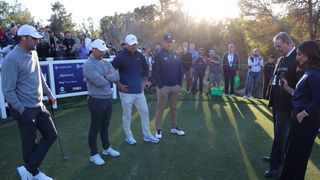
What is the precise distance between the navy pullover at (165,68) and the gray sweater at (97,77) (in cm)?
143

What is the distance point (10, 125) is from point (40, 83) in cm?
414

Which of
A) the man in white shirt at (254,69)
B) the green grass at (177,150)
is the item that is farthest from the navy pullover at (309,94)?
the man in white shirt at (254,69)

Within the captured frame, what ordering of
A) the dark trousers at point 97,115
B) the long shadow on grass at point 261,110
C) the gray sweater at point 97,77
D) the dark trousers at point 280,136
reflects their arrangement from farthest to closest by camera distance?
the long shadow on grass at point 261,110 < the dark trousers at point 97,115 < the gray sweater at point 97,77 < the dark trousers at point 280,136

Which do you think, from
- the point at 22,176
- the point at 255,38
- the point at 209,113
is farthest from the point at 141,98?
the point at 255,38

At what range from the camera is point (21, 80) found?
157 inches

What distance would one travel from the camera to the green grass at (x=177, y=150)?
16.2ft

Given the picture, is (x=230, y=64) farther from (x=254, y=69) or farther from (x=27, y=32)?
(x=27, y=32)

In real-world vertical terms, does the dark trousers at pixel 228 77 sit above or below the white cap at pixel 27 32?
below

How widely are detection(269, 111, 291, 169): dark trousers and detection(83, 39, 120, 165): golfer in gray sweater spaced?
2639 mm

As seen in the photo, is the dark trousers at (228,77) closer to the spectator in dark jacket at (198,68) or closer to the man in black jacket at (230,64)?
the man in black jacket at (230,64)

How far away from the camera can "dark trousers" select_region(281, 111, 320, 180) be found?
3.75 m

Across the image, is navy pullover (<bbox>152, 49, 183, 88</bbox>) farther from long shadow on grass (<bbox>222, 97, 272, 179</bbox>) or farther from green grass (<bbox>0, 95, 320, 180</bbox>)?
long shadow on grass (<bbox>222, 97, 272, 179</bbox>)

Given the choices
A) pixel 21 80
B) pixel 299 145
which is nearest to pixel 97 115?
pixel 21 80

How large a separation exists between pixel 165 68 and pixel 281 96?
2551 mm
